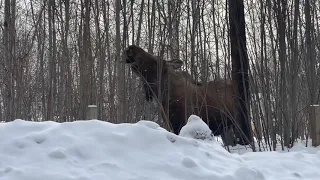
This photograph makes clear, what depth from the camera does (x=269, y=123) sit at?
303 inches

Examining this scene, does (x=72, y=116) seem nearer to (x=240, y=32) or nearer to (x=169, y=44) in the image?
(x=169, y=44)

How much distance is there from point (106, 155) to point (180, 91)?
4582 millimetres

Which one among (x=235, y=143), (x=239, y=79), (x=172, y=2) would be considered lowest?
(x=235, y=143)

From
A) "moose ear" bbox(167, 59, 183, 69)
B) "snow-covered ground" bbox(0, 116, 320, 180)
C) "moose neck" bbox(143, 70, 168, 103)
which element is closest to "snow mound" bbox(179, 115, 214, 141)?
"snow-covered ground" bbox(0, 116, 320, 180)

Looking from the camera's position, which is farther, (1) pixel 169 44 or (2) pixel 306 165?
(1) pixel 169 44

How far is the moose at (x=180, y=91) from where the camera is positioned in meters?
8.02

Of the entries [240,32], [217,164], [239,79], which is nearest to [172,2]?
[240,32]

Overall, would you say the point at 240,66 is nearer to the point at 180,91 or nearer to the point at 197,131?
the point at 180,91

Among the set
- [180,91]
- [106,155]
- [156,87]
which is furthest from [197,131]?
[180,91]

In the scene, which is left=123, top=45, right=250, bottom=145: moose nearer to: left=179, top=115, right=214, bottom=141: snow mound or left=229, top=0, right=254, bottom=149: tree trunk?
left=229, top=0, right=254, bottom=149: tree trunk

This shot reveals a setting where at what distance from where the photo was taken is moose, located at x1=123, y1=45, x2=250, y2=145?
8.02m

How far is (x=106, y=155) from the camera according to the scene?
376 centimetres

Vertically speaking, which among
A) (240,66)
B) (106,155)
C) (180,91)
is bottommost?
(106,155)

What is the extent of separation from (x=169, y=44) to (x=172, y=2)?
0.76 metres
